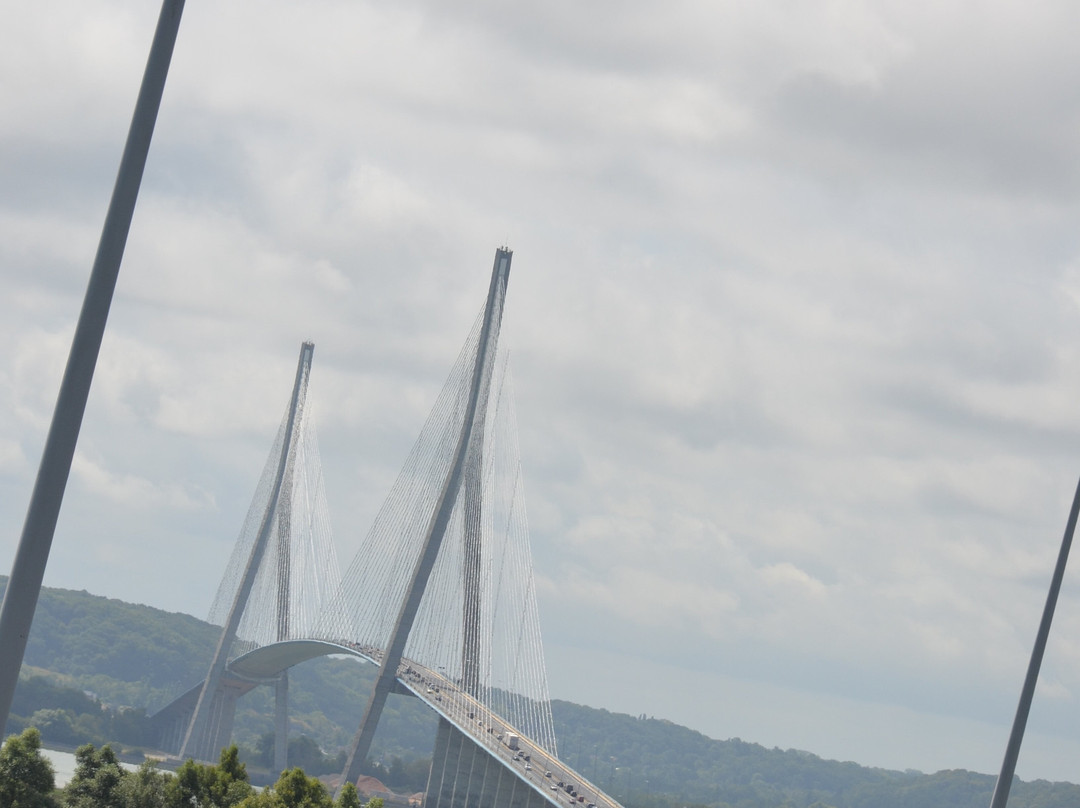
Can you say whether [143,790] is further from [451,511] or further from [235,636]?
[235,636]

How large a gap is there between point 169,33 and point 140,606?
16514cm

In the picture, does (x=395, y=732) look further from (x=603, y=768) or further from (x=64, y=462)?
(x=64, y=462)

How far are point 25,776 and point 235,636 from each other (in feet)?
185

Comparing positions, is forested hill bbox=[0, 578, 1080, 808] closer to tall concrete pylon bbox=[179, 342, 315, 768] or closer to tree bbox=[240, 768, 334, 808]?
tall concrete pylon bbox=[179, 342, 315, 768]

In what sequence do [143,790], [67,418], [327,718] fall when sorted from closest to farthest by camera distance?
[67,418], [143,790], [327,718]

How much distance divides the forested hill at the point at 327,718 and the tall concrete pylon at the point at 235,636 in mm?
8440

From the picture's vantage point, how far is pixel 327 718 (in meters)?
156

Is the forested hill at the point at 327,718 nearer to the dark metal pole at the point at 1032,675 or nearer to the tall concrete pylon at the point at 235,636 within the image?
the tall concrete pylon at the point at 235,636

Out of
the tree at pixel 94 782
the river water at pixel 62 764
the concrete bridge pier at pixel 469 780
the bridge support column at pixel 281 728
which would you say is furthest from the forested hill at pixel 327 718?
the tree at pixel 94 782

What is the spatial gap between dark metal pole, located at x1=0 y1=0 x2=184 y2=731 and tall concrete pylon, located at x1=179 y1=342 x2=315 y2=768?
3236 inches

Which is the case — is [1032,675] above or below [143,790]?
above

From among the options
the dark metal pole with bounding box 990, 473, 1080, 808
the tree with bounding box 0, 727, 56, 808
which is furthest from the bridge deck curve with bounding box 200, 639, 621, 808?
the dark metal pole with bounding box 990, 473, 1080, 808

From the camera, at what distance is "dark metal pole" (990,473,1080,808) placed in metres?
13.5

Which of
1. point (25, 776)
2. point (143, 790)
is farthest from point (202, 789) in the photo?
point (25, 776)
